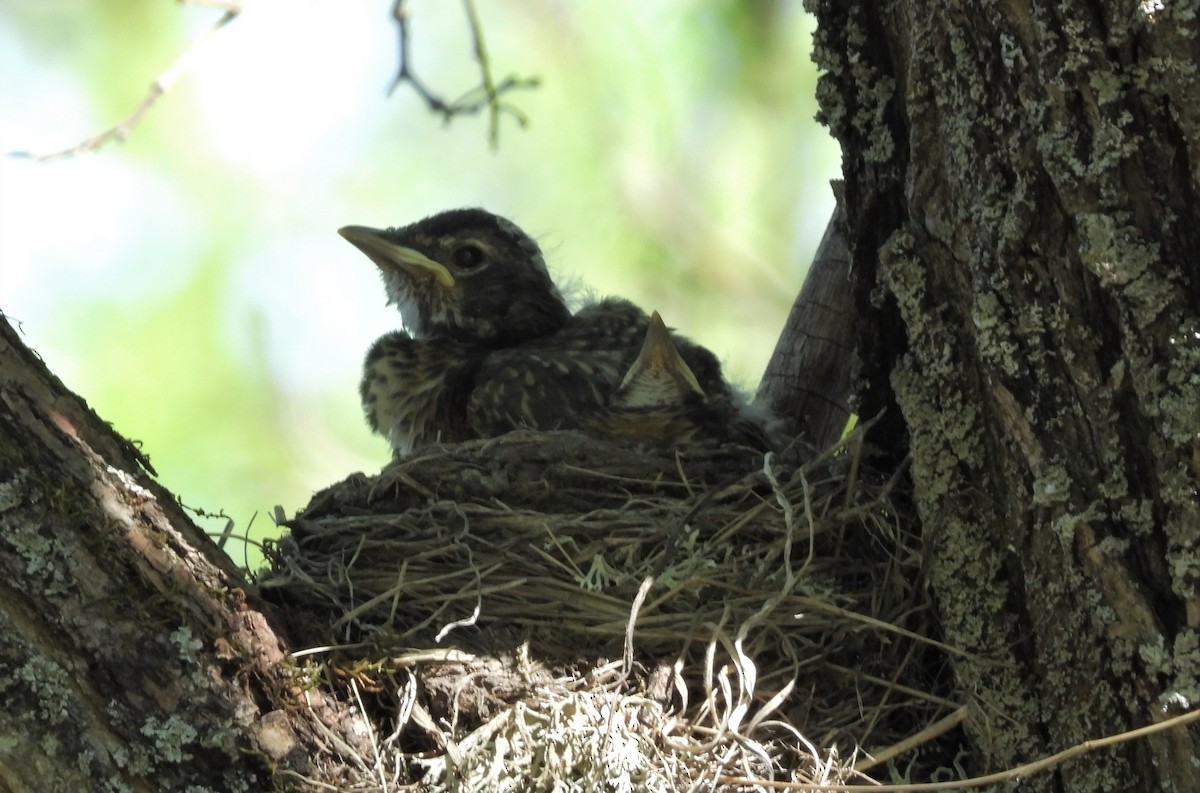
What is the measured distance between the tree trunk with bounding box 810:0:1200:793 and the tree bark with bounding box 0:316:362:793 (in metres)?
1.12

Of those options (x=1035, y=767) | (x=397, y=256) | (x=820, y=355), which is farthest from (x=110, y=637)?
(x=397, y=256)

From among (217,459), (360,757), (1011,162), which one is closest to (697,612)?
(360,757)

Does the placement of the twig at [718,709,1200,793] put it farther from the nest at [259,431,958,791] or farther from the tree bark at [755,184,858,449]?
the tree bark at [755,184,858,449]

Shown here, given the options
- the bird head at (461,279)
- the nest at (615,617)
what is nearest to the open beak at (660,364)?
the nest at (615,617)

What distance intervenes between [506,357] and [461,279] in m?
0.53

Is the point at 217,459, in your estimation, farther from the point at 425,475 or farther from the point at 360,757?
the point at 360,757

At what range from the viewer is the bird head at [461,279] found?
392cm

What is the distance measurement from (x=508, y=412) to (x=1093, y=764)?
5.78 ft

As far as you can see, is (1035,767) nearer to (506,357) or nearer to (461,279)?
(506,357)

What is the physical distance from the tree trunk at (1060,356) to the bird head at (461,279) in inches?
76.0

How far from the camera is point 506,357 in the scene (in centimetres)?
350

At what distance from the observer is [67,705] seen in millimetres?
1724

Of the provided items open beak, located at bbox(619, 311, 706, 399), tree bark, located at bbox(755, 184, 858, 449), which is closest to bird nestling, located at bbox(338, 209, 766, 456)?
open beak, located at bbox(619, 311, 706, 399)

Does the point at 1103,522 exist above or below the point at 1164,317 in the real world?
below
